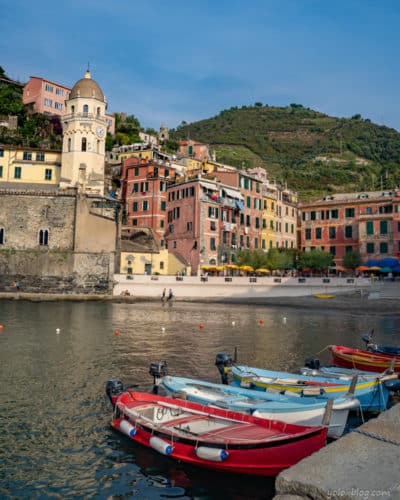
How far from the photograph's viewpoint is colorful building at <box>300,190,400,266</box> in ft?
196

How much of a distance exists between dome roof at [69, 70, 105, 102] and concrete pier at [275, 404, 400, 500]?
64250 mm

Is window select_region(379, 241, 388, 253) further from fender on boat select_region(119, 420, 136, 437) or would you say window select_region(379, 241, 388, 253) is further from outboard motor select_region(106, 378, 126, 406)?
fender on boat select_region(119, 420, 136, 437)

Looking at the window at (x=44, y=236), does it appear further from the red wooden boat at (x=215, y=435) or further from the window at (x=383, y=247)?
the red wooden boat at (x=215, y=435)

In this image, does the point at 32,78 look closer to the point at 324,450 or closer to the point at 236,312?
the point at 236,312

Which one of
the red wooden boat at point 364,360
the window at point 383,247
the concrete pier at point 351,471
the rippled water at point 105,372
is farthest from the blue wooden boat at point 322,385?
the window at point 383,247

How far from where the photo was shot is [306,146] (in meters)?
156

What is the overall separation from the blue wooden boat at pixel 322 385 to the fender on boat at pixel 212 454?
4.19 m

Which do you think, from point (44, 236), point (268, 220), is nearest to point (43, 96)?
point (44, 236)

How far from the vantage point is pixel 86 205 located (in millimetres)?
57188

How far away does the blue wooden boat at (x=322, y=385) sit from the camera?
12.0 metres

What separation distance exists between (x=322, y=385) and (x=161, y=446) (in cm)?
541

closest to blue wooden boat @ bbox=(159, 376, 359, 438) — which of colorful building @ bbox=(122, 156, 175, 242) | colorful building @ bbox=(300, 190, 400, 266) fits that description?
colorful building @ bbox=(122, 156, 175, 242)

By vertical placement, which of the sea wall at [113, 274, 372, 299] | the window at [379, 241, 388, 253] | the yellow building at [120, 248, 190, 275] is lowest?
the sea wall at [113, 274, 372, 299]

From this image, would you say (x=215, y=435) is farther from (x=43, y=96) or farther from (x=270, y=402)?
(x=43, y=96)
